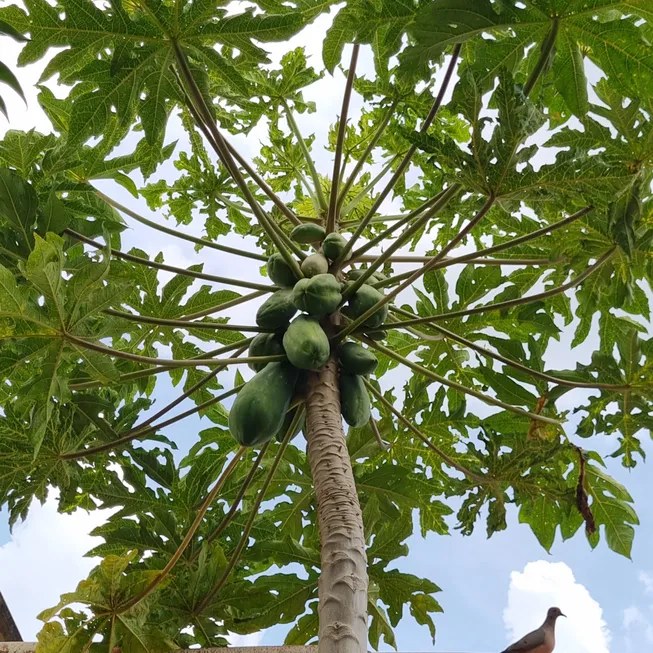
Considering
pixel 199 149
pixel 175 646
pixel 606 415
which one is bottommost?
pixel 175 646

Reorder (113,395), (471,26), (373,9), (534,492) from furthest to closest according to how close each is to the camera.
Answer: (113,395), (534,492), (373,9), (471,26)

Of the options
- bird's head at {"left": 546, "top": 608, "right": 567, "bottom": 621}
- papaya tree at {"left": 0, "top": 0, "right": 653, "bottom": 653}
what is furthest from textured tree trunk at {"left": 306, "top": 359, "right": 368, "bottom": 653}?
bird's head at {"left": 546, "top": 608, "right": 567, "bottom": 621}

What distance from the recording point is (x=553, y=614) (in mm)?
2264

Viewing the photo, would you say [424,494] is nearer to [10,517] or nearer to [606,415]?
[606,415]

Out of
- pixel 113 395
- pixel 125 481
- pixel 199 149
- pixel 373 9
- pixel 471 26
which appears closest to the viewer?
pixel 471 26

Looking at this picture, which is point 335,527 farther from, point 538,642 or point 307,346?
point 538,642

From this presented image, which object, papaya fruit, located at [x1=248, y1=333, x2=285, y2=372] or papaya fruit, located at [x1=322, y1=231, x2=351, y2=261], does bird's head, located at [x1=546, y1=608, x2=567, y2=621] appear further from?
papaya fruit, located at [x1=322, y1=231, x2=351, y2=261]

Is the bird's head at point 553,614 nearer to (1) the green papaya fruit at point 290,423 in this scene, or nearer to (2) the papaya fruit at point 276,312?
(1) the green papaya fruit at point 290,423

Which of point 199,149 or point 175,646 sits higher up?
point 199,149

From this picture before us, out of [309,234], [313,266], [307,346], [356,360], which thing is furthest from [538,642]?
[309,234]

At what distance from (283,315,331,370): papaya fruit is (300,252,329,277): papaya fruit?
310mm

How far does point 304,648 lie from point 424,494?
875mm

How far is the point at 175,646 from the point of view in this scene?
221 centimetres

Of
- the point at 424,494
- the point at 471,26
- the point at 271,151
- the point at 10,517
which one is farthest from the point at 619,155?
the point at 10,517
